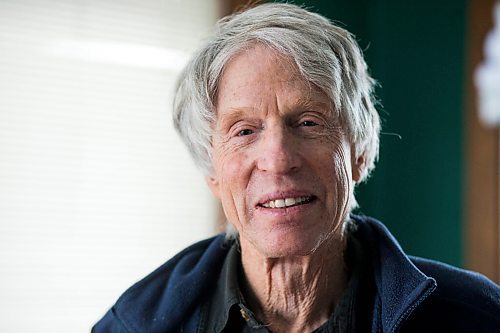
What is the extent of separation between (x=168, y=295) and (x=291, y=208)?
409 mm

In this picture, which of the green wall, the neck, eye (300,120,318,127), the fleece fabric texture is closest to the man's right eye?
A: eye (300,120,318,127)

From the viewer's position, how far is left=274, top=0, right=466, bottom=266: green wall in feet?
9.62

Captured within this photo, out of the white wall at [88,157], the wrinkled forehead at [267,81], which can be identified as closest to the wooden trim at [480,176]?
the white wall at [88,157]

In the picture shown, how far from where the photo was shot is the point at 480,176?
283 cm

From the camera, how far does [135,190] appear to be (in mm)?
2697

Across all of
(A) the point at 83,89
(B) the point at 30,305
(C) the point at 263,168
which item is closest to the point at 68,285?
(B) the point at 30,305

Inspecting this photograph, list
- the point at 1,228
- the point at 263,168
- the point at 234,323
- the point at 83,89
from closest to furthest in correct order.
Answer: the point at 263,168 < the point at 234,323 < the point at 1,228 < the point at 83,89

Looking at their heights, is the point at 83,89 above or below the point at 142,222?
above

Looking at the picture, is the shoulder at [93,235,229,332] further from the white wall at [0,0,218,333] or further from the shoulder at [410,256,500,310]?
the white wall at [0,0,218,333]

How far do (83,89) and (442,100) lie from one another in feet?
5.25

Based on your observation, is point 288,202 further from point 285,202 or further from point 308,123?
point 308,123

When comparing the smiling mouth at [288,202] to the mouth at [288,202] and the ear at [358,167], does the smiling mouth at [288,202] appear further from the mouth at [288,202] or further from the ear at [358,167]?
the ear at [358,167]

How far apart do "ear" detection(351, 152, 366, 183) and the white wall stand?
1.39 meters

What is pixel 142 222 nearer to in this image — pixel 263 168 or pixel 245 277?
pixel 245 277
